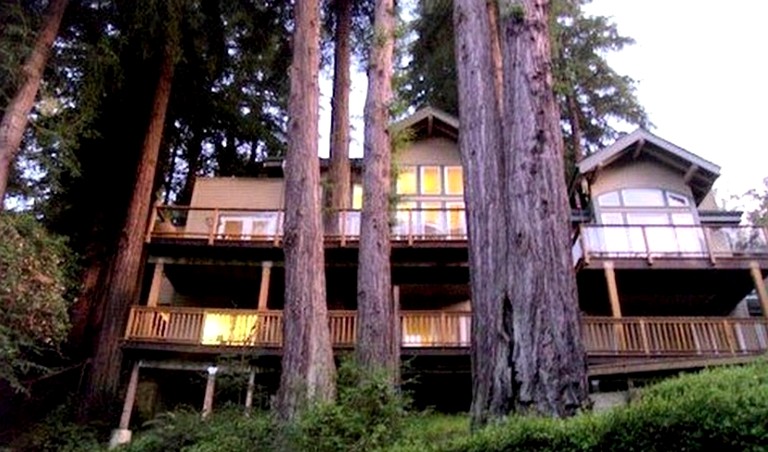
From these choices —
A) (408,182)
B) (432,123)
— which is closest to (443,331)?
(408,182)

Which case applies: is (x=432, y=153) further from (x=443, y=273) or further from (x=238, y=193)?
(x=238, y=193)

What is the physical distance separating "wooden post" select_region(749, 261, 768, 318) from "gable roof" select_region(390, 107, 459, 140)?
914 centimetres

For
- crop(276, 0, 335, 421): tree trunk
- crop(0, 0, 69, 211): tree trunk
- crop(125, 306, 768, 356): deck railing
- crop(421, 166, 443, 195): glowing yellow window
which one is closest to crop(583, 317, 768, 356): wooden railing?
crop(125, 306, 768, 356): deck railing

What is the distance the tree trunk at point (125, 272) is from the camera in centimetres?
1511

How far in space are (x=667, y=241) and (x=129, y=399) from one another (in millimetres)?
14293

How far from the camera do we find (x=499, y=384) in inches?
Result: 214

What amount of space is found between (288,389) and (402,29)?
7.43 meters

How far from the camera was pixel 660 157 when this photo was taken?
1942cm

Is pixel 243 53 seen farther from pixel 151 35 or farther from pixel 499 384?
pixel 499 384

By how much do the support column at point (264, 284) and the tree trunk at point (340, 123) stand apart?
6.18 ft

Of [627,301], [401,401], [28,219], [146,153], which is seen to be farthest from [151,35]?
[627,301]

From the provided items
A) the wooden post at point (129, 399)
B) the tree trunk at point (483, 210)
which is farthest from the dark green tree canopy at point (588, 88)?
the tree trunk at point (483, 210)

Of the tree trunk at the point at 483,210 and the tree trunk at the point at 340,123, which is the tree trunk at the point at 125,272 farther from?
the tree trunk at the point at 483,210

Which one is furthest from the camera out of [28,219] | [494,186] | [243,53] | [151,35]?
[243,53]
